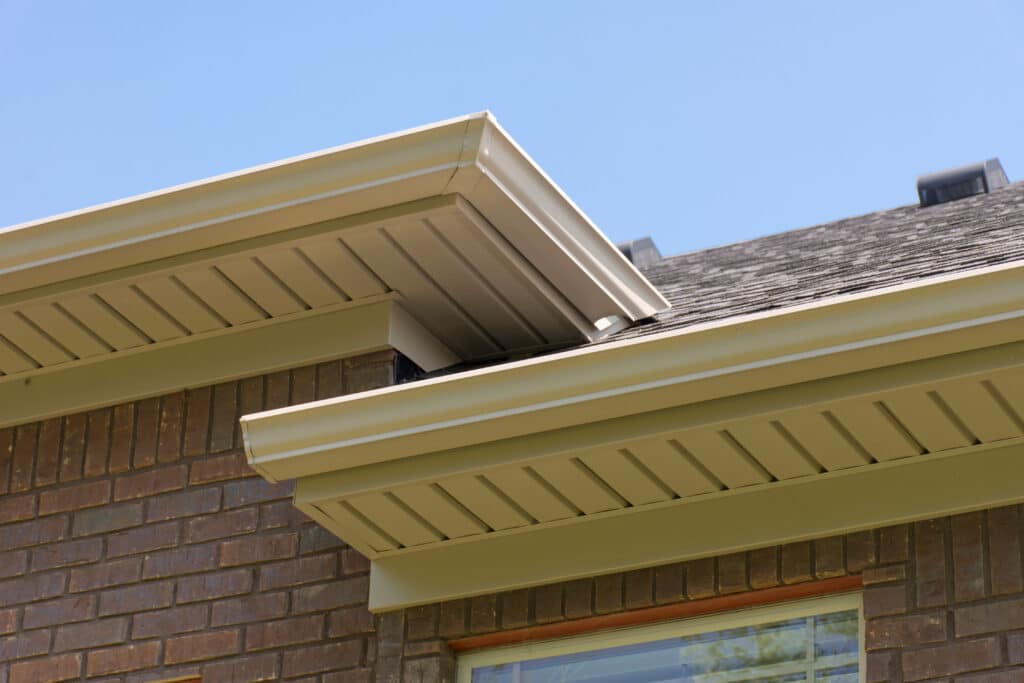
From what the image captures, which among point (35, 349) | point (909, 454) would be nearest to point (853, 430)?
point (909, 454)

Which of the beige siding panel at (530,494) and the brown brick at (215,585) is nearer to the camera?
the beige siding panel at (530,494)

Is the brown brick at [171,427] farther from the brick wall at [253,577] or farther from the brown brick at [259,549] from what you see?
the brown brick at [259,549]

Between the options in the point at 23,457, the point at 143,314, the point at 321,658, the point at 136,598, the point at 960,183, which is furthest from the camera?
the point at 960,183

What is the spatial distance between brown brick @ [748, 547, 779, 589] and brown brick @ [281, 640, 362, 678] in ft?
4.77

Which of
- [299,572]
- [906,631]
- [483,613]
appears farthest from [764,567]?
[299,572]

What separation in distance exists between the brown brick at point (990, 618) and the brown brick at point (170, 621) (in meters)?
2.77

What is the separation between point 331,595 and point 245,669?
401 millimetres

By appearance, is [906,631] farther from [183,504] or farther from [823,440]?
[183,504]

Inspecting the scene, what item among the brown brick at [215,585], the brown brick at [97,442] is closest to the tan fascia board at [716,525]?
the brown brick at [215,585]

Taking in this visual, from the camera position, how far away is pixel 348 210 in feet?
22.0

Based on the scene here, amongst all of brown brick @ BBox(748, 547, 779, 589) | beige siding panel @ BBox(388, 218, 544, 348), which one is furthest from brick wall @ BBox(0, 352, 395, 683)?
brown brick @ BBox(748, 547, 779, 589)

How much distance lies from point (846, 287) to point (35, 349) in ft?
10.5

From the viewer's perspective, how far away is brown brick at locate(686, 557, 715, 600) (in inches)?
241

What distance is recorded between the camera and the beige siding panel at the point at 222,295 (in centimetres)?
706
